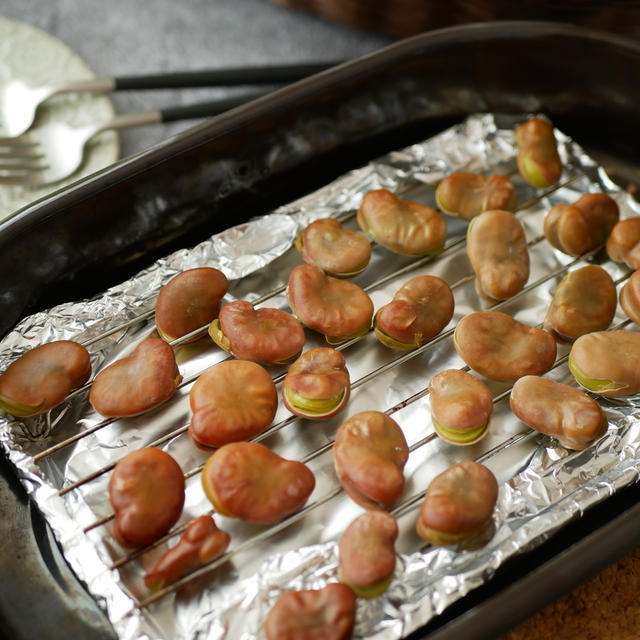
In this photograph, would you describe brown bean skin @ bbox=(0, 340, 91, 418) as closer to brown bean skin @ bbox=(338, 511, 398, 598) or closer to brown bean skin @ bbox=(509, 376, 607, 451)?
brown bean skin @ bbox=(338, 511, 398, 598)

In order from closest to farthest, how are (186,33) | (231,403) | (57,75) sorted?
(231,403), (57,75), (186,33)

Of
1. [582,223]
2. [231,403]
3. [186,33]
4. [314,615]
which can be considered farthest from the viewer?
Answer: [186,33]

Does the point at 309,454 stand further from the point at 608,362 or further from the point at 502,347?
the point at 608,362

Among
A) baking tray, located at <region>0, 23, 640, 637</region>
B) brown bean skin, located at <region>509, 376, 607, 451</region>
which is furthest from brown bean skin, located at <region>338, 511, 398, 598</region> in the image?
brown bean skin, located at <region>509, 376, 607, 451</region>

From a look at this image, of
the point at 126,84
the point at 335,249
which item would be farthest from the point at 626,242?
the point at 126,84

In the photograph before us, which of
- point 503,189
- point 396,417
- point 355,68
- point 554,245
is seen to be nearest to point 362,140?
point 355,68

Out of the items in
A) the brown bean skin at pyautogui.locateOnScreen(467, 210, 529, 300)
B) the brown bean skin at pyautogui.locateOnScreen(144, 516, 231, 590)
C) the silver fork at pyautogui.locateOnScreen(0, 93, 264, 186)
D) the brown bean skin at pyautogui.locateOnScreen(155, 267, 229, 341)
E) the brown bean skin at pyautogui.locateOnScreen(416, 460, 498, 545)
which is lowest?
the brown bean skin at pyautogui.locateOnScreen(416, 460, 498, 545)
